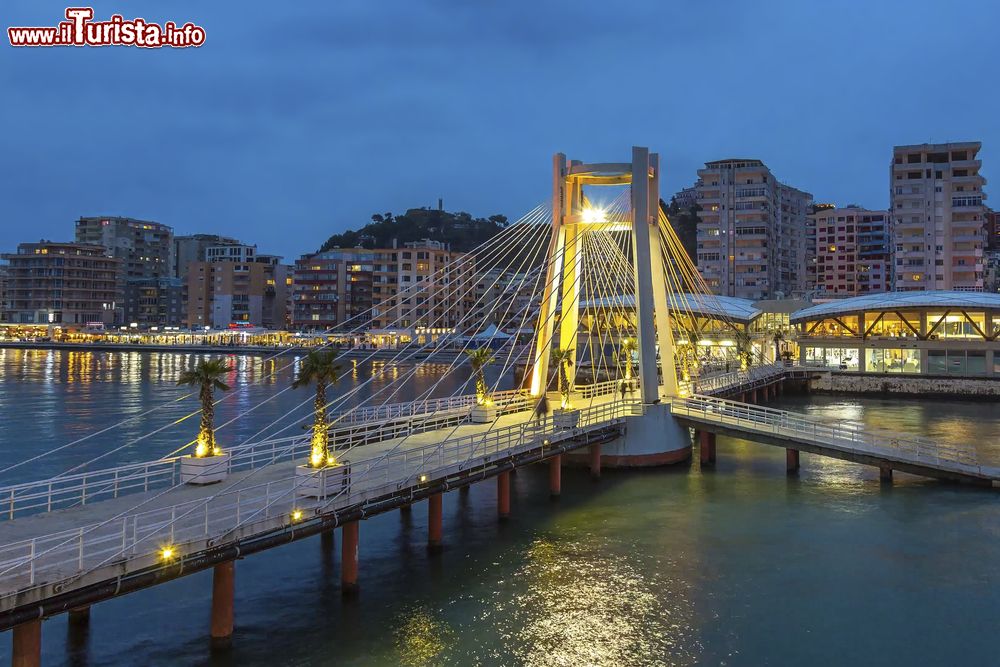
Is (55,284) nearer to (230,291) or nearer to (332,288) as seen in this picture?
(230,291)

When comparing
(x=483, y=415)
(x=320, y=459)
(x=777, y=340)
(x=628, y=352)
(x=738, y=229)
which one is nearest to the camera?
(x=320, y=459)

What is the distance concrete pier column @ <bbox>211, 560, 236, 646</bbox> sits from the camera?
701 inches

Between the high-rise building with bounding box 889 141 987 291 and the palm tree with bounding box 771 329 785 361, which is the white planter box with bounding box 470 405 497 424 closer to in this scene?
the palm tree with bounding box 771 329 785 361

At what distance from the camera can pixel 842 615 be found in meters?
20.5

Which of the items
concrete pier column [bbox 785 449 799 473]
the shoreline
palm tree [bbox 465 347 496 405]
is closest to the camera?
concrete pier column [bbox 785 449 799 473]

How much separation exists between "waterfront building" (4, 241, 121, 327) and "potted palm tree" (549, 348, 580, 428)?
17218cm

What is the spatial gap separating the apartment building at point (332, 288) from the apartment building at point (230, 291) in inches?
826

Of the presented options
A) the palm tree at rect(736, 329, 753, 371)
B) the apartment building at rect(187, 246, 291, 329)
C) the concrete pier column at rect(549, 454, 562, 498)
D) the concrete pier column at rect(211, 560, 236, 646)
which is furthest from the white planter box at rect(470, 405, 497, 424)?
the apartment building at rect(187, 246, 291, 329)

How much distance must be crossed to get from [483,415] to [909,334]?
64.4 meters

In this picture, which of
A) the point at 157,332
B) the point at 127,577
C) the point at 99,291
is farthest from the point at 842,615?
the point at 99,291

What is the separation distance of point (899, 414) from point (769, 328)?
1622 inches

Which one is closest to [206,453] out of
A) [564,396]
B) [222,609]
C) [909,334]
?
[222,609]

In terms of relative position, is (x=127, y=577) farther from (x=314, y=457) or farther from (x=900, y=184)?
(x=900, y=184)

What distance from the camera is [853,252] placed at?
17025 cm
